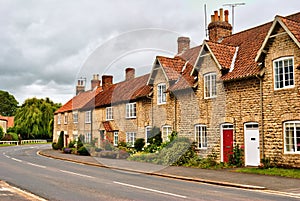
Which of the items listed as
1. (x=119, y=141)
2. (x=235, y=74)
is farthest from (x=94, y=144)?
(x=235, y=74)

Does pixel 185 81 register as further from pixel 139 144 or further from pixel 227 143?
pixel 139 144

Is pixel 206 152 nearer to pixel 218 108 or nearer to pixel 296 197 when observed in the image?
pixel 218 108

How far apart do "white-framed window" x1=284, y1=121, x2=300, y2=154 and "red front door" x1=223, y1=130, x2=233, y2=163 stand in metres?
3.99

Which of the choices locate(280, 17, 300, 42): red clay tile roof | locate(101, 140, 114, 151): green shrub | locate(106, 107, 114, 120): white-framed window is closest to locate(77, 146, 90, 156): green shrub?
locate(101, 140, 114, 151): green shrub

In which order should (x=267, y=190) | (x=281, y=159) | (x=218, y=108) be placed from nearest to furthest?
(x=267, y=190)
(x=281, y=159)
(x=218, y=108)

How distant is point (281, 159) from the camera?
1972 centimetres

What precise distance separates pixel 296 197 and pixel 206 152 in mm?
12298

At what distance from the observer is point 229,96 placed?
23.2m

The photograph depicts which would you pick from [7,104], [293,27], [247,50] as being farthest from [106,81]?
[7,104]

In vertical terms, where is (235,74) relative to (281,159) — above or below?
above

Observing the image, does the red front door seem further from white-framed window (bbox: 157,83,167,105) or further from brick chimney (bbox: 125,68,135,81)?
brick chimney (bbox: 125,68,135,81)

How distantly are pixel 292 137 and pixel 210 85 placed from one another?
702cm

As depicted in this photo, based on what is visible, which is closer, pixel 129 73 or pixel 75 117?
pixel 129 73

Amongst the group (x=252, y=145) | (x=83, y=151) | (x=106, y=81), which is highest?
(x=106, y=81)
